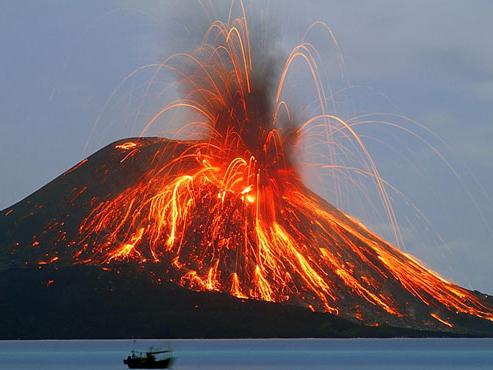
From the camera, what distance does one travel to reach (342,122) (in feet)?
517

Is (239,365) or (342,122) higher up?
(342,122)

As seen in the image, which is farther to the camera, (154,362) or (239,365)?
(239,365)

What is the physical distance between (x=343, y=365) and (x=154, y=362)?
37.0 m

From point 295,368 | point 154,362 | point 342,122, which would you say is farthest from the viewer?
point 295,368

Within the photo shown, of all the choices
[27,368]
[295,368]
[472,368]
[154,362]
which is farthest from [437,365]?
[27,368]

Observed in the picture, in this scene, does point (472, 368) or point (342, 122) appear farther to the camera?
point (472, 368)

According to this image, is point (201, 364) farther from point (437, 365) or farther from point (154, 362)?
point (437, 365)

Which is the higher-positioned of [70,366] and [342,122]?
[342,122]

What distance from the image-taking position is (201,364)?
196 meters

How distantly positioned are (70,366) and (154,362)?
2145cm

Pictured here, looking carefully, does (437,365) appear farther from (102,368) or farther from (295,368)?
(102,368)

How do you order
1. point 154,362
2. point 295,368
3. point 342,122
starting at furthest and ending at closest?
point 295,368
point 154,362
point 342,122

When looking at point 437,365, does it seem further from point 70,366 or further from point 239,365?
point 70,366

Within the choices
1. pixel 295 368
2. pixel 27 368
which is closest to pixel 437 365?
pixel 295 368
